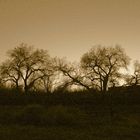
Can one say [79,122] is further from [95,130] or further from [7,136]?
[7,136]

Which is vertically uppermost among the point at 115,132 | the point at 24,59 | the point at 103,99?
the point at 24,59

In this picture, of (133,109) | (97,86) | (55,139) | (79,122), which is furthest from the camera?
(97,86)

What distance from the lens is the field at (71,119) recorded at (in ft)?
57.5

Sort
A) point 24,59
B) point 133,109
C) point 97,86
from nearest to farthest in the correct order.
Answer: point 133,109 < point 97,86 < point 24,59

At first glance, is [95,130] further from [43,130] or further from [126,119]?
[126,119]

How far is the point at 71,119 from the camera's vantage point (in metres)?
23.0

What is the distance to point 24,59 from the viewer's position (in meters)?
70.5

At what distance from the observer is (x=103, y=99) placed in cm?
3478

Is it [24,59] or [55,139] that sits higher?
[24,59]

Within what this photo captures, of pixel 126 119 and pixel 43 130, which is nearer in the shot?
pixel 43 130

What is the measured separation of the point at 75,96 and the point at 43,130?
53.5 ft

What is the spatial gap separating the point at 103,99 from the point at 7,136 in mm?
19379

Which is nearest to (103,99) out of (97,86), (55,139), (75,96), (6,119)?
(75,96)

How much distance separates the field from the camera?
1751cm
